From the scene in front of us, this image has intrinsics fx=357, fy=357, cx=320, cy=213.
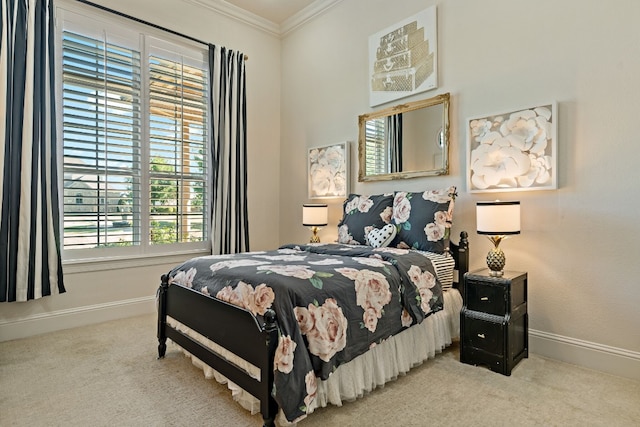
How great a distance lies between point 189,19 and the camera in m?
4.00

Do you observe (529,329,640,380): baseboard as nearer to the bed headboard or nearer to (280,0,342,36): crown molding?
the bed headboard

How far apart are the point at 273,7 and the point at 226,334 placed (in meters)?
4.04

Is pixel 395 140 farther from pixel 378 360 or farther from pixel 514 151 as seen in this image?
pixel 378 360

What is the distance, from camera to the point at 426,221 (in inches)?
111

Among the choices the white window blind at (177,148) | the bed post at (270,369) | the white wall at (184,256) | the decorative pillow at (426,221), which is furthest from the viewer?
the white window blind at (177,148)

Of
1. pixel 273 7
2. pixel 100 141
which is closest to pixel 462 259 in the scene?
pixel 100 141

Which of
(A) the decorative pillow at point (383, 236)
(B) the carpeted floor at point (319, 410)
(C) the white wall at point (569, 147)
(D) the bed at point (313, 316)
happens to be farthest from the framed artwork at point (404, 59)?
(B) the carpeted floor at point (319, 410)

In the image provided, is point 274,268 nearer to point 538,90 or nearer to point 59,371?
point 59,371

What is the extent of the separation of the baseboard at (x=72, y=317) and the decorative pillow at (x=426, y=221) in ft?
8.73

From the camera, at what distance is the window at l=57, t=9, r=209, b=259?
10.7 feet

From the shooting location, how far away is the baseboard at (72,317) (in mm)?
2959

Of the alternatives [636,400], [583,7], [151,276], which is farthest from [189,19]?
[636,400]

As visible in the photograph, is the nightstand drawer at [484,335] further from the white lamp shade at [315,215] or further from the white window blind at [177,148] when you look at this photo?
the white window blind at [177,148]

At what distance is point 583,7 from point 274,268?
269 centimetres
